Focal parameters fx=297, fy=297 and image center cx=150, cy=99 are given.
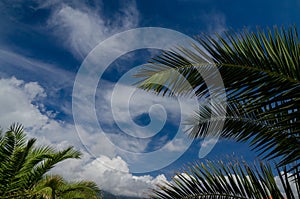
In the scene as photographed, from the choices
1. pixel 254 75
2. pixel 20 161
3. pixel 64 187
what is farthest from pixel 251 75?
pixel 64 187

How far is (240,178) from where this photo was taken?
10.8ft

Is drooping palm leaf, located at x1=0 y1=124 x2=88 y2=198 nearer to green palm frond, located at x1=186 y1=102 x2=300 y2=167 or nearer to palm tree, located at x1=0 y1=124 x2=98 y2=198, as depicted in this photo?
palm tree, located at x1=0 y1=124 x2=98 y2=198

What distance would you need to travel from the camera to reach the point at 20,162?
7.14 metres

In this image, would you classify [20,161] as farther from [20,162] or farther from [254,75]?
[254,75]

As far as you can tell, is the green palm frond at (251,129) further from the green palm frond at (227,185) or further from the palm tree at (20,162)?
the palm tree at (20,162)

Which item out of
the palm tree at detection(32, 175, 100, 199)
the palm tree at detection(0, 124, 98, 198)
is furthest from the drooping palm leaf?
the palm tree at detection(32, 175, 100, 199)

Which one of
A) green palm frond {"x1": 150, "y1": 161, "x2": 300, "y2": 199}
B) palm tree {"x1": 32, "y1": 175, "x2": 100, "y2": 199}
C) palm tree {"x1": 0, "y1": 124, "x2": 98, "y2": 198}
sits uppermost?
palm tree {"x1": 32, "y1": 175, "x2": 100, "y2": 199}

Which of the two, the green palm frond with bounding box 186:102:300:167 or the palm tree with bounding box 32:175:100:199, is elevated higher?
the palm tree with bounding box 32:175:100:199

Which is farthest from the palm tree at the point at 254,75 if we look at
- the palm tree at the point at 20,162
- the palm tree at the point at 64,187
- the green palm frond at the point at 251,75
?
the palm tree at the point at 64,187

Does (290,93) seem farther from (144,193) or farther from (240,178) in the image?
(144,193)

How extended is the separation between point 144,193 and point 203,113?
216 cm

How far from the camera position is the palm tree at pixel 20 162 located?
23.0ft

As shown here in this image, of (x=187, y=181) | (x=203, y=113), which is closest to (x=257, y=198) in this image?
(x=187, y=181)

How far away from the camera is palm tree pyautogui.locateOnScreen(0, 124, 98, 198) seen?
23.0 feet
